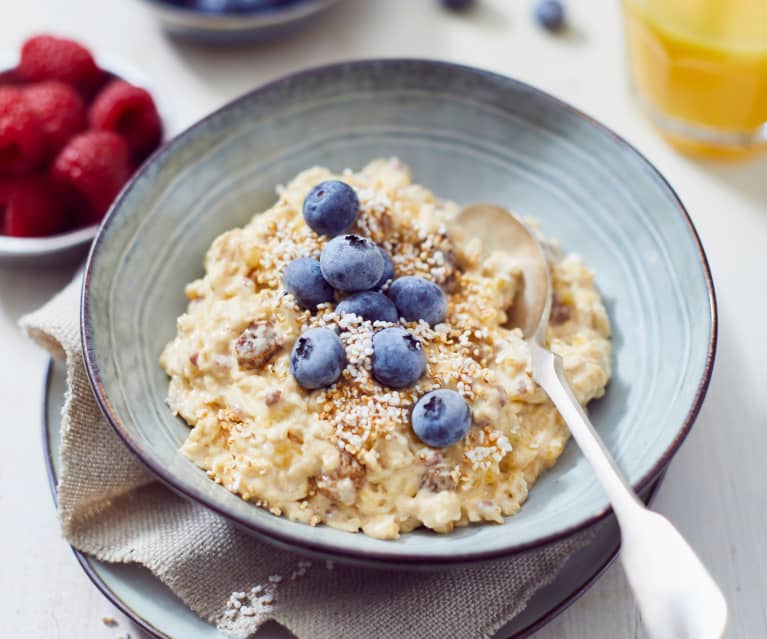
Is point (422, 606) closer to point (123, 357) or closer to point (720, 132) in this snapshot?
point (123, 357)

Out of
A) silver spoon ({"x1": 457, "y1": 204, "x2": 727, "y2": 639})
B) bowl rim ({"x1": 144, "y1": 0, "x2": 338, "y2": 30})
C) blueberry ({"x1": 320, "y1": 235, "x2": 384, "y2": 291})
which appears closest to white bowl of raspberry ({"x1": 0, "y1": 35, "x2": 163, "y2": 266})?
bowl rim ({"x1": 144, "y1": 0, "x2": 338, "y2": 30})

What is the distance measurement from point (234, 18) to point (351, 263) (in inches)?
52.7

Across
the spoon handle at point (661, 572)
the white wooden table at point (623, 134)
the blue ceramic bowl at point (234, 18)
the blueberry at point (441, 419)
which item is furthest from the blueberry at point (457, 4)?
the spoon handle at point (661, 572)

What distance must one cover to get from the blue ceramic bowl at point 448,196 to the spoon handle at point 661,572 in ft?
0.18

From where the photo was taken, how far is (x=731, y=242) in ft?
7.94

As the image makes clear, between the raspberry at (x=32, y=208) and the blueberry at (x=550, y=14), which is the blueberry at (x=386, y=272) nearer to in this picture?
the raspberry at (x=32, y=208)

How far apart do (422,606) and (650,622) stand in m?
0.45

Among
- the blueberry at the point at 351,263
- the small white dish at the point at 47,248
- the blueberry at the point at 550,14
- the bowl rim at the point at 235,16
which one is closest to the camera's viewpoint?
the blueberry at the point at 351,263

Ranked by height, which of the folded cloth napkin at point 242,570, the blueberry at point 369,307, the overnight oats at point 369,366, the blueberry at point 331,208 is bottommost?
the folded cloth napkin at point 242,570

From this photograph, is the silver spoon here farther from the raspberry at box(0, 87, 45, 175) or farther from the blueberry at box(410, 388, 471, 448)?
the raspberry at box(0, 87, 45, 175)

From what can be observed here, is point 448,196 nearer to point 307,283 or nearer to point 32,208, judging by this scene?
point 307,283

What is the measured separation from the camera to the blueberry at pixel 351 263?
1.72 meters

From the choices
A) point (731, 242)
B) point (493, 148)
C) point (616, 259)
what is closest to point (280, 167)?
point (493, 148)

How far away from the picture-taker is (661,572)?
1.37 metres
